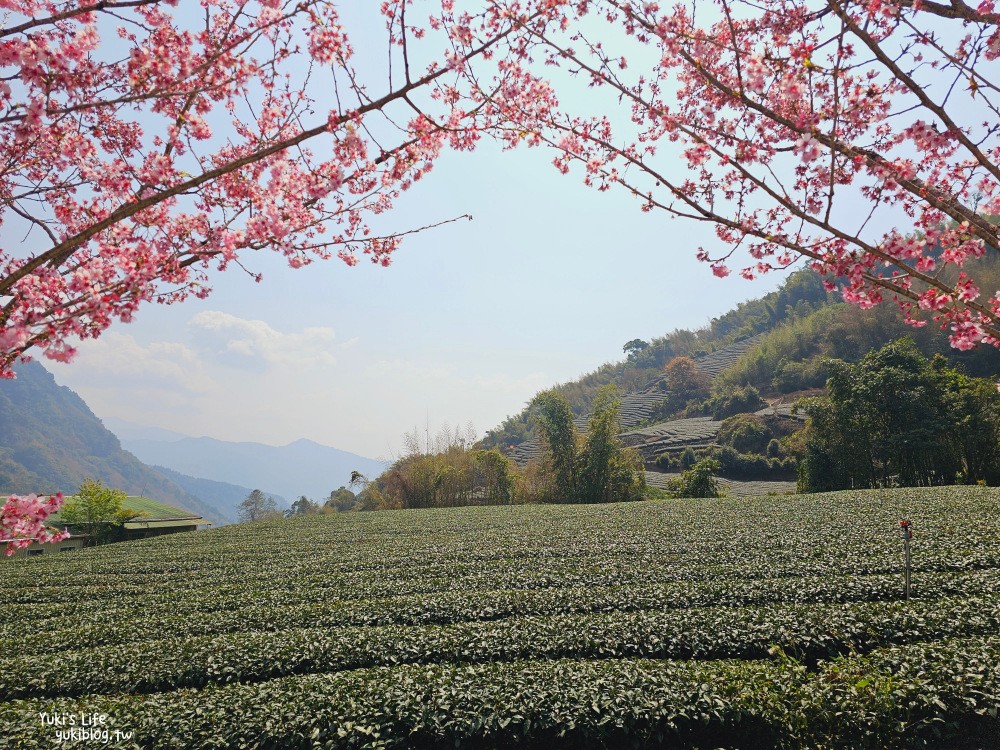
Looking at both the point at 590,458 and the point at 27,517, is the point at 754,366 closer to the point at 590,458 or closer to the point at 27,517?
the point at 590,458

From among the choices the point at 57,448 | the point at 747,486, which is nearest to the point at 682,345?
the point at 747,486

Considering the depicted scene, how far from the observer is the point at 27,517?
7.77ft

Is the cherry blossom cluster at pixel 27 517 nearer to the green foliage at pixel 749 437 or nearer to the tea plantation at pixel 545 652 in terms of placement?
the tea plantation at pixel 545 652

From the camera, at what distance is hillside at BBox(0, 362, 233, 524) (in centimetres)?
11954

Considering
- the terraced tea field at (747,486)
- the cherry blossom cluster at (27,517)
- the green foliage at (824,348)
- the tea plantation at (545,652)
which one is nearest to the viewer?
the cherry blossom cluster at (27,517)

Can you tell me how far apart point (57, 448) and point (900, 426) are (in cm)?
16966

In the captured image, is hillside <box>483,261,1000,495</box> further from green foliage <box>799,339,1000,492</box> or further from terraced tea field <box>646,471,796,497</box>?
green foliage <box>799,339,1000,492</box>

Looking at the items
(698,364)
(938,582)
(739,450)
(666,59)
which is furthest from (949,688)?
(698,364)

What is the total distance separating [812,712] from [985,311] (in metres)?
3.44

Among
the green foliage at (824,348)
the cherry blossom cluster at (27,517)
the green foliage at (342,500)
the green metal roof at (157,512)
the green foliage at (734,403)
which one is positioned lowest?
the green foliage at (342,500)

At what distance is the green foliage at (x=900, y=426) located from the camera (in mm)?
21531

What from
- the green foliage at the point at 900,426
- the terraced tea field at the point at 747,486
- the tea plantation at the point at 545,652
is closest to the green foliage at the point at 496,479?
the terraced tea field at the point at 747,486

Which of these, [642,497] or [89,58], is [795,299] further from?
[89,58]

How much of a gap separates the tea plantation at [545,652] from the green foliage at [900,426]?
13388 millimetres
